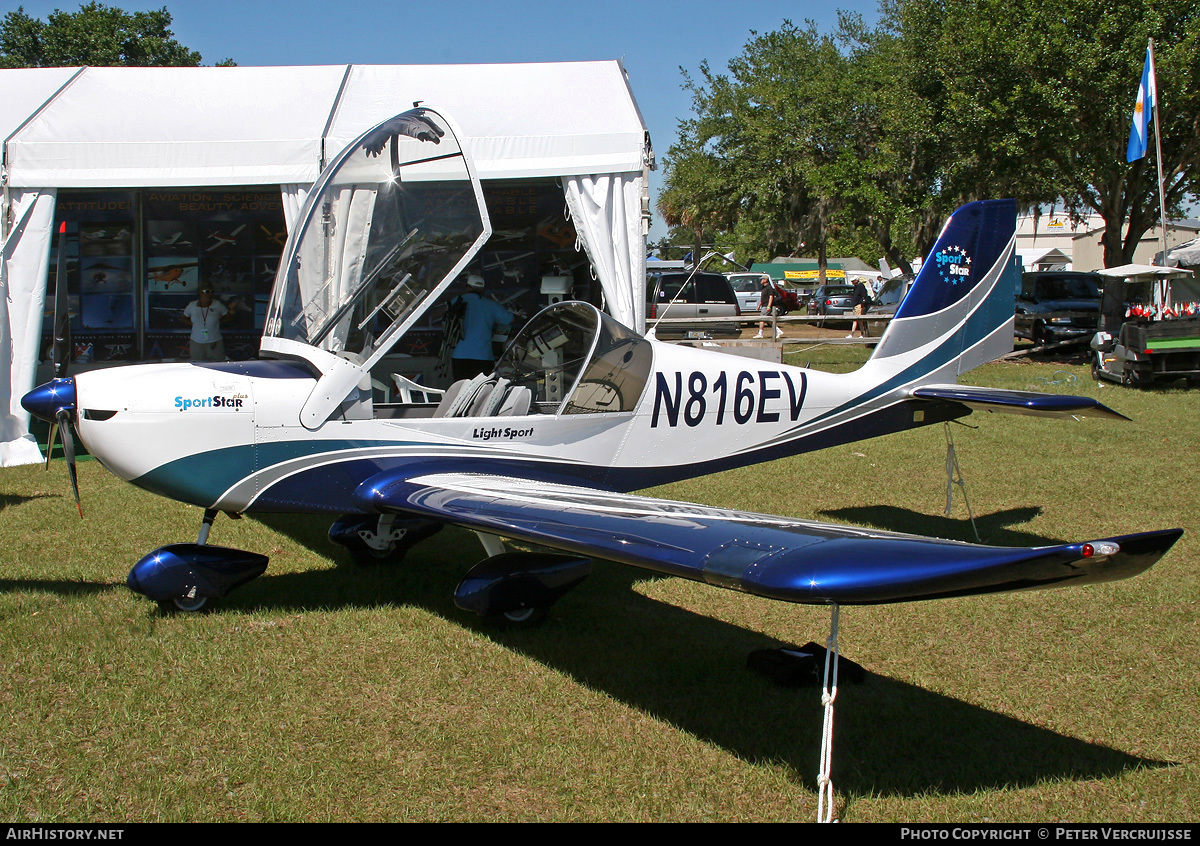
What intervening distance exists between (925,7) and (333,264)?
22457 millimetres

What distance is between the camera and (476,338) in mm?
9758

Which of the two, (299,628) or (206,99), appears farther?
(206,99)

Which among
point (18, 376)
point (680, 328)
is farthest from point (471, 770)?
point (680, 328)

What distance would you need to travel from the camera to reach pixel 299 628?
16.4 ft

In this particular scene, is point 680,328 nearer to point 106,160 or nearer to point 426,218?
point 106,160

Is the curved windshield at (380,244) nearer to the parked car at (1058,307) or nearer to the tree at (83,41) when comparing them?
the parked car at (1058,307)

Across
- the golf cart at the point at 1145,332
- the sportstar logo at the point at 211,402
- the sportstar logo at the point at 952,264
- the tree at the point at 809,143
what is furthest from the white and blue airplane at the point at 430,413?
the tree at the point at 809,143

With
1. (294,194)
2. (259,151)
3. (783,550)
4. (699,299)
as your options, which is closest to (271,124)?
(259,151)

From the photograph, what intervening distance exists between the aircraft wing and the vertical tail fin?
3.00 metres

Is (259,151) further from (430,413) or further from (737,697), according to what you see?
(737,697)

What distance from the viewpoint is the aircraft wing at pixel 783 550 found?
2.50 metres

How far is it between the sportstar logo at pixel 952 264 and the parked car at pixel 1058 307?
13397 millimetres

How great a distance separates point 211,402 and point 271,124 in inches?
242

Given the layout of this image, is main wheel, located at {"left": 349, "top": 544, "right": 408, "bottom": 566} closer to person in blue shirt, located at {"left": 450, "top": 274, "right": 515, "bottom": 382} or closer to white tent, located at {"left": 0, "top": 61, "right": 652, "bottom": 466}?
person in blue shirt, located at {"left": 450, "top": 274, "right": 515, "bottom": 382}
